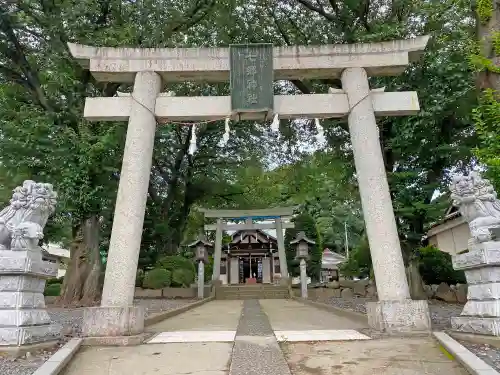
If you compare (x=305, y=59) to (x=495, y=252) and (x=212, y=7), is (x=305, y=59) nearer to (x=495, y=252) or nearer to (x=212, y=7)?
(x=495, y=252)

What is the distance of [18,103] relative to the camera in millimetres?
11570

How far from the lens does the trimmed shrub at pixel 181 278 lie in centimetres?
1723

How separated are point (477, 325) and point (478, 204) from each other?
5.36 ft

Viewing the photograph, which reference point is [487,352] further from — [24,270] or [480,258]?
[24,270]

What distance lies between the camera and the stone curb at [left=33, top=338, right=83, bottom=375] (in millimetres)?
3795

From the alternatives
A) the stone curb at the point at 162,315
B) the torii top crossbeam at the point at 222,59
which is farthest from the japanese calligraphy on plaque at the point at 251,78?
the stone curb at the point at 162,315

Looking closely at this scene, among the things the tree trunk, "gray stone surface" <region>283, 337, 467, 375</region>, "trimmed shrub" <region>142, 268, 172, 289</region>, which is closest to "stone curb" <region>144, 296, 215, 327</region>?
the tree trunk

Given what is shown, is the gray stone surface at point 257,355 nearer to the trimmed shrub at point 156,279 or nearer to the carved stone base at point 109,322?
the carved stone base at point 109,322

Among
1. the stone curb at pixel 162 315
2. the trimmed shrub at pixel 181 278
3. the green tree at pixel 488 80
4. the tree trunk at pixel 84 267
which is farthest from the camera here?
the trimmed shrub at pixel 181 278

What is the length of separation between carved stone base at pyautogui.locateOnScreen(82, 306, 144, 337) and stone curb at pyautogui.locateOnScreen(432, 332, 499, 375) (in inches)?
170

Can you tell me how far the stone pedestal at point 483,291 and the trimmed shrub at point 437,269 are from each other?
8358mm

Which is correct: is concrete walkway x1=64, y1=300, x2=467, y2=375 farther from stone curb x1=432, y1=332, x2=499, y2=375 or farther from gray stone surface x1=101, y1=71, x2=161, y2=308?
gray stone surface x1=101, y1=71, x2=161, y2=308

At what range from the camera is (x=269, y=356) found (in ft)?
14.3

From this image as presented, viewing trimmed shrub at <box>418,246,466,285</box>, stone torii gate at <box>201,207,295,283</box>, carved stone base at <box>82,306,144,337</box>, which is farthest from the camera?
stone torii gate at <box>201,207,295,283</box>
